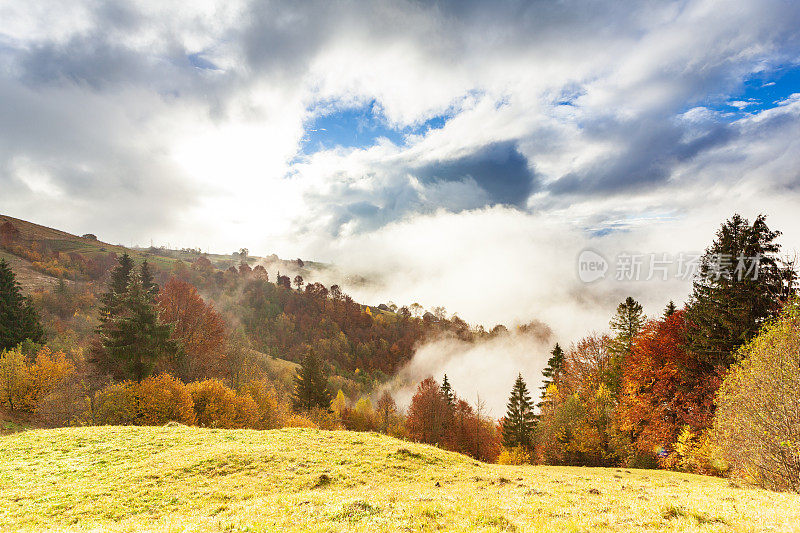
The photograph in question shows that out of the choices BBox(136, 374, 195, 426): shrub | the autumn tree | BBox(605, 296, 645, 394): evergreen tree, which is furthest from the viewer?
the autumn tree

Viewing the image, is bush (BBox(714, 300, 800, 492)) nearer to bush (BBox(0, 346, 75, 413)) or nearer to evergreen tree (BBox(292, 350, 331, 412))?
bush (BBox(0, 346, 75, 413))

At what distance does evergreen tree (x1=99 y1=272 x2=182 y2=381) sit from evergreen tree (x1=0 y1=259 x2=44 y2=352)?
81.0ft

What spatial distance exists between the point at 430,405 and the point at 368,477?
51.1m

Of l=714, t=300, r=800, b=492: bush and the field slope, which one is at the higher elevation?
l=714, t=300, r=800, b=492: bush

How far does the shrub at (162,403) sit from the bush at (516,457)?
163 ft

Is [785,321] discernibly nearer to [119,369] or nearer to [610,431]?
[610,431]

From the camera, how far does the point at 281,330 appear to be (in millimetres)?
191000

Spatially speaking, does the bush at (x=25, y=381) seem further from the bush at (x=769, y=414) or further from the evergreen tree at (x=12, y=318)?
the bush at (x=769, y=414)

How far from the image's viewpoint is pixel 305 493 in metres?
14.9

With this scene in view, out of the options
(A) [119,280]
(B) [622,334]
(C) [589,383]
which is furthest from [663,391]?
(A) [119,280]

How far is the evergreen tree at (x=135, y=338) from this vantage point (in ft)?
135

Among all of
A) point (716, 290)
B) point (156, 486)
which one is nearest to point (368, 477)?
point (156, 486)

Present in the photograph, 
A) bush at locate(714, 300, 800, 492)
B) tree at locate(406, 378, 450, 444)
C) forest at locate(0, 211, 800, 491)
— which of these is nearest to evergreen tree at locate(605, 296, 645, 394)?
forest at locate(0, 211, 800, 491)

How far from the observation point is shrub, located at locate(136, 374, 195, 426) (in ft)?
→ 123
